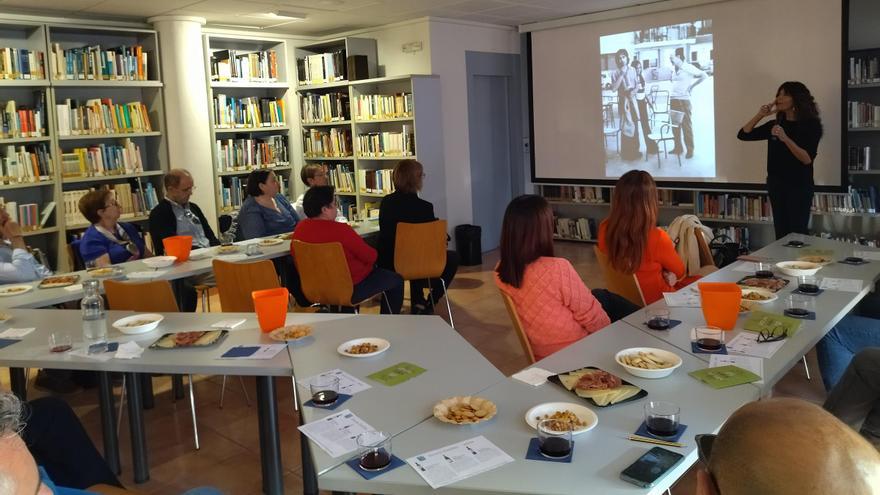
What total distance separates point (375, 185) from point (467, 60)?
68.4 inches

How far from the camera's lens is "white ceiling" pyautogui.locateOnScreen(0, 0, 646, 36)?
6.08 m

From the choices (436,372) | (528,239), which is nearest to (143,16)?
(528,239)

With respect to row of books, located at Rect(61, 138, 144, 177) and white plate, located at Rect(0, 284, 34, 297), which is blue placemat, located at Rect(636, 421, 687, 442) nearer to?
white plate, located at Rect(0, 284, 34, 297)

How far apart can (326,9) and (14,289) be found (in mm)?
3927

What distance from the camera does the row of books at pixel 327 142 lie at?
7930 mm

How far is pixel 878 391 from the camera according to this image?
217 cm

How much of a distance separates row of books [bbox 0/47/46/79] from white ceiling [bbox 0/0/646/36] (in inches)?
14.6

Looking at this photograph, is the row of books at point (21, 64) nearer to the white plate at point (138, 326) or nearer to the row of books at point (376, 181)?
the row of books at point (376, 181)

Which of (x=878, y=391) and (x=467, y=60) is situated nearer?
(x=878, y=391)

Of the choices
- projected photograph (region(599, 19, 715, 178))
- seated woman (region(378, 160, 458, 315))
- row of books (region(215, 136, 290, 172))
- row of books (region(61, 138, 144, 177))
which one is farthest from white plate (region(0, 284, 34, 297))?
projected photograph (region(599, 19, 715, 178))

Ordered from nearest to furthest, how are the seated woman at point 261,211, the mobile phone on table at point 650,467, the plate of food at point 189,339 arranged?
the mobile phone on table at point 650,467 < the plate of food at point 189,339 < the seated woman at point 261,211

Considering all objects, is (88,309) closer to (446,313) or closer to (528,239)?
(528,239)

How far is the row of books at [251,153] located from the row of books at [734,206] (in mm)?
4613

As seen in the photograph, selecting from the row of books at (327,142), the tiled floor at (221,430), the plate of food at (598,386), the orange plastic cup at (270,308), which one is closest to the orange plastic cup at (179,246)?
the tiled floor at (221,430)
